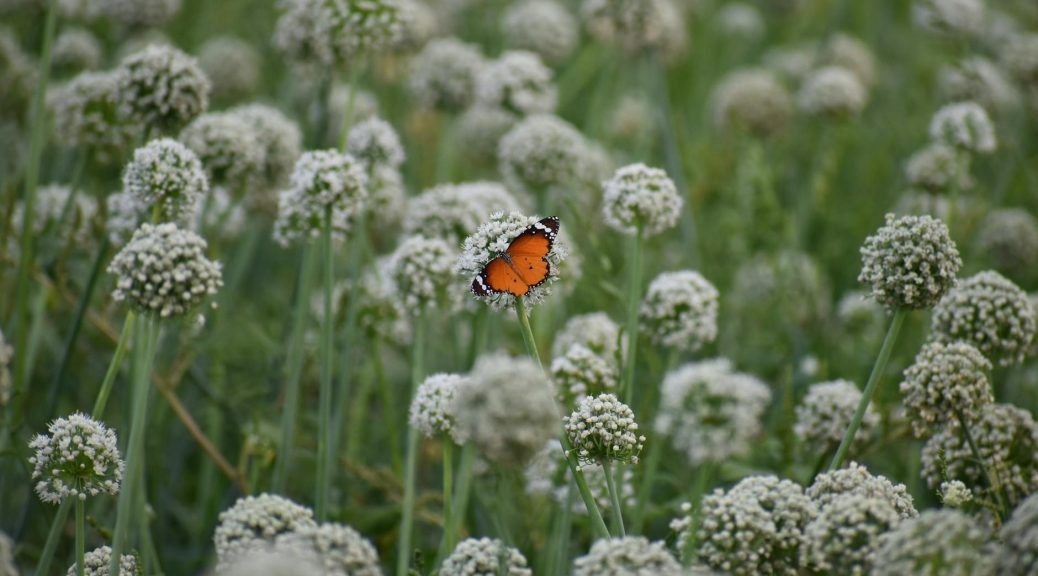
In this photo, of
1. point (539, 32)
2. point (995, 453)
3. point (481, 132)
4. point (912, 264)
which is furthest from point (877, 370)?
point (539, 32)

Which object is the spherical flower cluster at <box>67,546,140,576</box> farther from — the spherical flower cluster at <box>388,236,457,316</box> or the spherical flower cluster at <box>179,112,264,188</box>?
the spherical flower cluster at <box>179,112,264,188</box>

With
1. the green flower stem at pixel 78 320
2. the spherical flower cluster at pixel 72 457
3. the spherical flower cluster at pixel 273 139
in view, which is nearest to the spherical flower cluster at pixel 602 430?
the spherical flower cluster at pixel 72 457

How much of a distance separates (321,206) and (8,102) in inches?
118

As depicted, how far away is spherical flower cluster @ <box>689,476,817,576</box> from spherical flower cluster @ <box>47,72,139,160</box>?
2542mm

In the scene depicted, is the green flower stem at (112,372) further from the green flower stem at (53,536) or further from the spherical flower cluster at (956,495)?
the spherical flower cluster at (956,495)

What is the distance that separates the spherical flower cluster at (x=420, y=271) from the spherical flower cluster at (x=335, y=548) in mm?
1151

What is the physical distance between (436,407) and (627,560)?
819mm

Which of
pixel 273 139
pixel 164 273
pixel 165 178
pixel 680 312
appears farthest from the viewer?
pixel 273 139

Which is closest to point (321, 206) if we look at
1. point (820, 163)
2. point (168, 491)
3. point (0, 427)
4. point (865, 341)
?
point (0, 427)

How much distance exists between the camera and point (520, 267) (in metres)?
2.60

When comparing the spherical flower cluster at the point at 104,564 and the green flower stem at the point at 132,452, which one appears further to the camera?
the spherical flower cluster at the point at 104,564

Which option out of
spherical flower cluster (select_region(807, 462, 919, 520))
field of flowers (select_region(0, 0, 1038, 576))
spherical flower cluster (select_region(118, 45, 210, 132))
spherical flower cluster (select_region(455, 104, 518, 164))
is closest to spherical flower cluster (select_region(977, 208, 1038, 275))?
field of flowers (select_region(0, 0, 1038, 576))

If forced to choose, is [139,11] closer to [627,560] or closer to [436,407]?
[436,407]

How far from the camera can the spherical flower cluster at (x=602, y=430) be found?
2.63 meters
